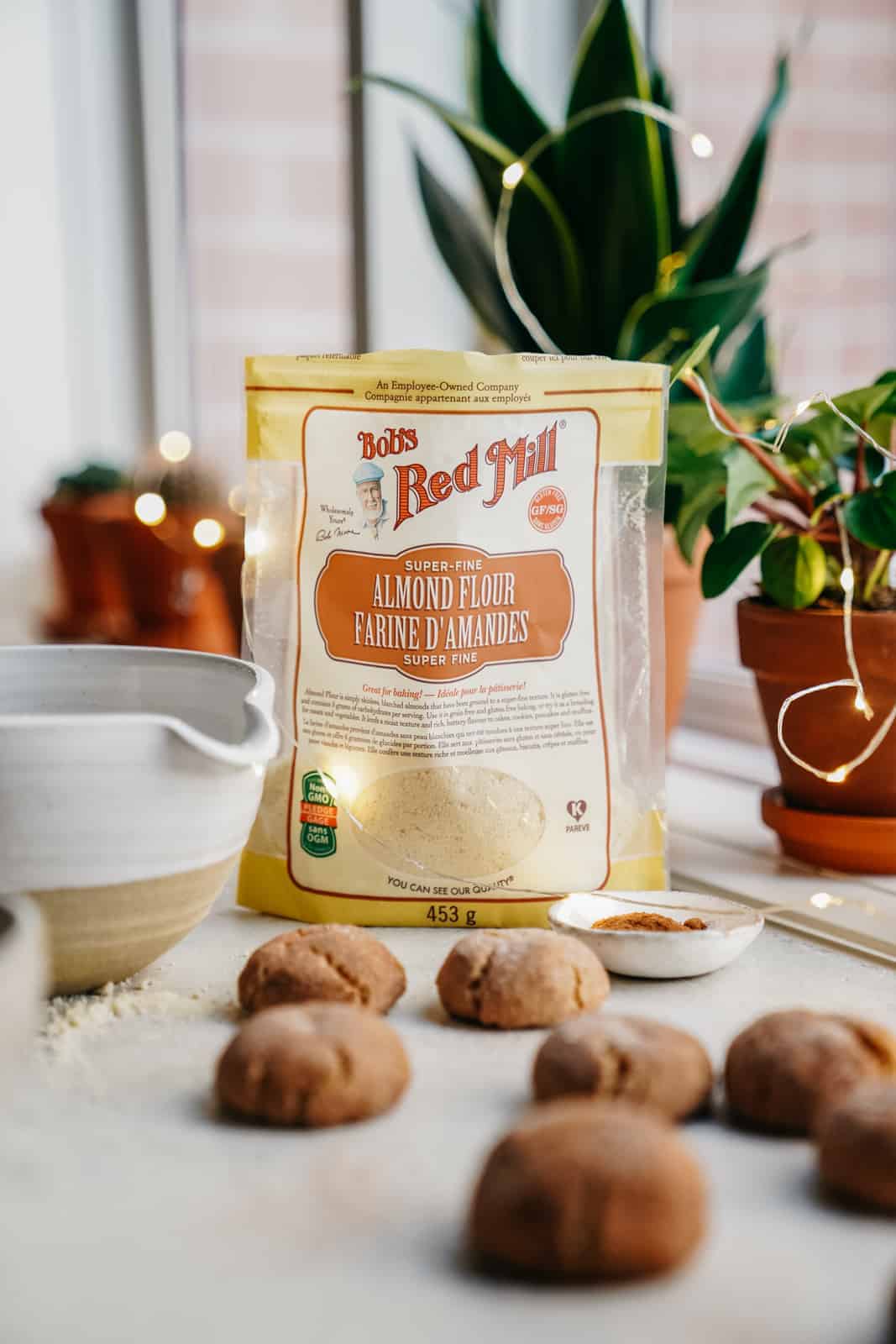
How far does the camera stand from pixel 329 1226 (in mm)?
414

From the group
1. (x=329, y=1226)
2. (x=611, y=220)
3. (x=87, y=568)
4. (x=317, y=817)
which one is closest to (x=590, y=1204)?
(x=329, y=1226)

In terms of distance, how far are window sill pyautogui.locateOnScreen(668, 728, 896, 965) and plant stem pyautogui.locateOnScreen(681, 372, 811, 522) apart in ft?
0.70

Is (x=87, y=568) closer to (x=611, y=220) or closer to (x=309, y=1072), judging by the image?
(x=611, y=220)

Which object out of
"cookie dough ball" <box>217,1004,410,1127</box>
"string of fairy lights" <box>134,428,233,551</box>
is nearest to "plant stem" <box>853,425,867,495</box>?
"cookie dough ball" <box>217,1004,410,1127</box>

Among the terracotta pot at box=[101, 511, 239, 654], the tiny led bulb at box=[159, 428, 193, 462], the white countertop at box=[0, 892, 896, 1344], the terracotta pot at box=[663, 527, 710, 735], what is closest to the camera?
the white countertop at box=[0, 892, 896, 1344]

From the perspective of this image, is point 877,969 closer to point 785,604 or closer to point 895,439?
point 785,604

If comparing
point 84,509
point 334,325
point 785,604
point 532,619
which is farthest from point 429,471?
point 334,325

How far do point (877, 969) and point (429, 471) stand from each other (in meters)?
0.33

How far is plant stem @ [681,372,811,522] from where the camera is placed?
0.76 metres

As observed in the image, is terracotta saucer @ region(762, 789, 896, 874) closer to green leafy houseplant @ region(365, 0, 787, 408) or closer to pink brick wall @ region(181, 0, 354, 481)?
green leafy houseplant @ region(365, 0, 787, 408)

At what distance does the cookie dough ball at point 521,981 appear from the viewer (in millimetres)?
558

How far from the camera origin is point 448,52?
5.02 ft

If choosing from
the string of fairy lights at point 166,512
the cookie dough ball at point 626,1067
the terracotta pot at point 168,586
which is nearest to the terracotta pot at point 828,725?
the cookie dough ball at point 626,1067

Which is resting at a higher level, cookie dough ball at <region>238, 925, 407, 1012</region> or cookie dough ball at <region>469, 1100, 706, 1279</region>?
cookie dough ball at <region>469, 1100, 706, 1279</region>
